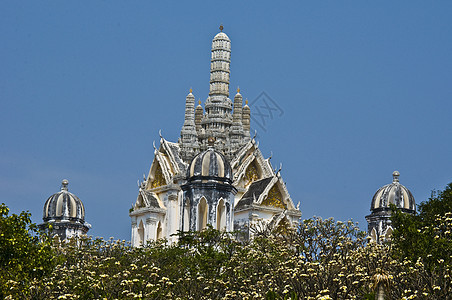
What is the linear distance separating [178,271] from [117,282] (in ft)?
20.7

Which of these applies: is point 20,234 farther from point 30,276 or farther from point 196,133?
point 196,133

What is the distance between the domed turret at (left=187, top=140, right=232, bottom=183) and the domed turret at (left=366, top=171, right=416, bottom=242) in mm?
8505

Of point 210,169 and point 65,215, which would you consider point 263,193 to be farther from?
point 65,215

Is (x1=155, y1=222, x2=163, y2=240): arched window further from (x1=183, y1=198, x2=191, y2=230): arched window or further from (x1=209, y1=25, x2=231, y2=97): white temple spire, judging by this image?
(x1=209, y1=25, x2=231, y2=97): white temple spire

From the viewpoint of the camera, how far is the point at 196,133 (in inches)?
2272

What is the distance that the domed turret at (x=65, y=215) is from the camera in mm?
55219

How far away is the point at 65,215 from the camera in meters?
55.4

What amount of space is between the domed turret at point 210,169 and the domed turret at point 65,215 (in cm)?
857

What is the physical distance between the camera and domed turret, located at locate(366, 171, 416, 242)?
176 feet

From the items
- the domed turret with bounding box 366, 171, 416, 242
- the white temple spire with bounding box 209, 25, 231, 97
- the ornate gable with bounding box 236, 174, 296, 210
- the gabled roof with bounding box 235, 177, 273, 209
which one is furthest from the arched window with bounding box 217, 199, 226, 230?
the white temple spire with bounding box 209, 25, 231, 97

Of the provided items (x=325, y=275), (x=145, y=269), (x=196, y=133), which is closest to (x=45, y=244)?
(x=145, y=269)

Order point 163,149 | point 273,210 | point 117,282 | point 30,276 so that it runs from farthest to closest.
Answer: point 163,149
point 273,210
point 30,276
point 117,282

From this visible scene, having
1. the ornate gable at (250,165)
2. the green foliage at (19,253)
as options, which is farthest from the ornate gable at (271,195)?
the green foliage at (19,253)

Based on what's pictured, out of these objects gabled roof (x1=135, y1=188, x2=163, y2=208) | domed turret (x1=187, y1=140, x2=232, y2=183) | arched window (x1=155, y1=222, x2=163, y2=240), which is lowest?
arched window (x1=155, y1=222, x2=163, y2=240)
